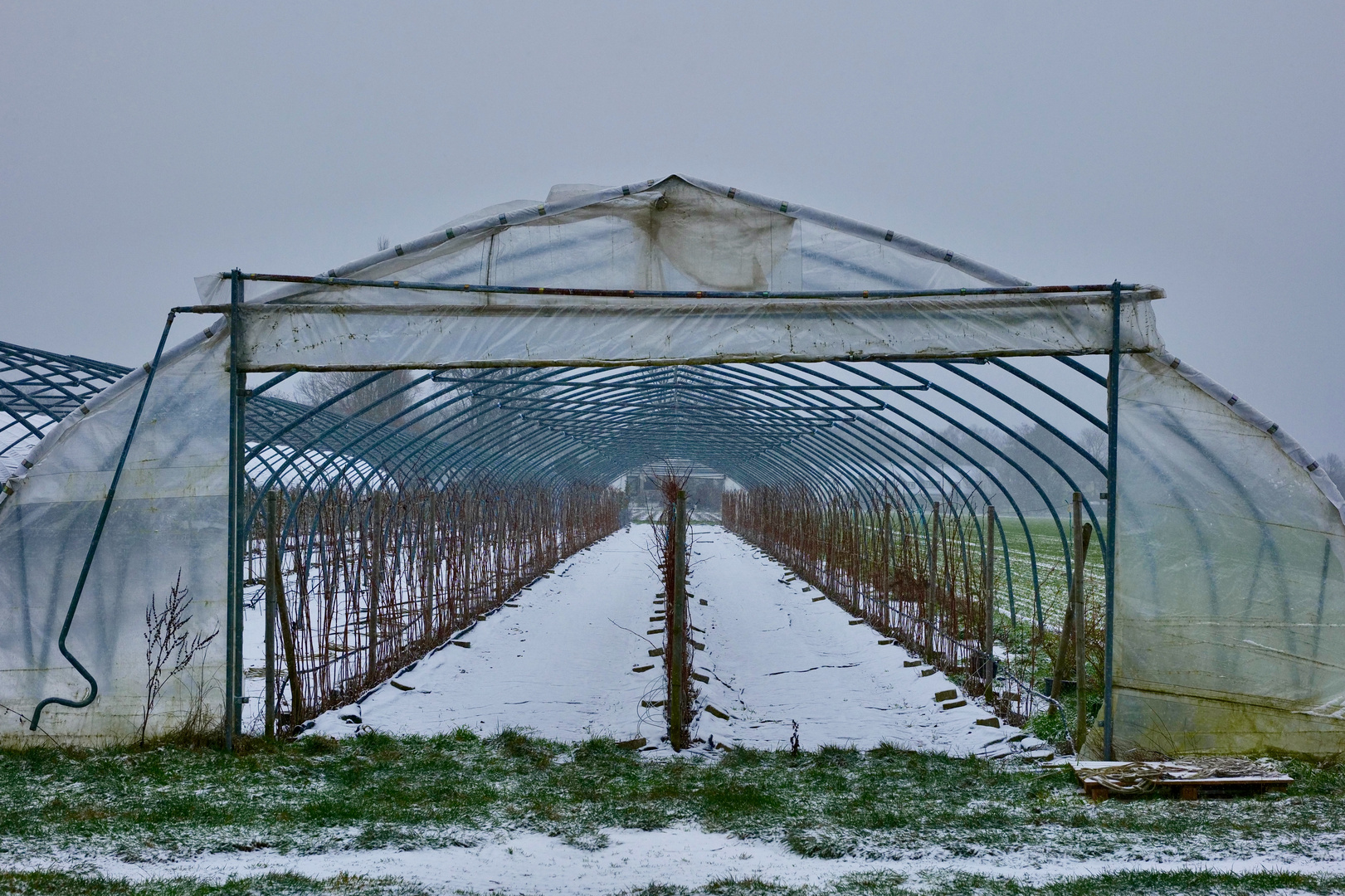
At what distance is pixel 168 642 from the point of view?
6305 millimetres

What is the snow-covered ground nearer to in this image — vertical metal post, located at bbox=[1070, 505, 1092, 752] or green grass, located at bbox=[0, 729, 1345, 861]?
green grass, located at bbox=[0, 729, 1345, 861]

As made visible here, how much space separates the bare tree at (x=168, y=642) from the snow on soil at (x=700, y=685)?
48.4 inches

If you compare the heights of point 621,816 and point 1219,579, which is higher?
point 1219,579

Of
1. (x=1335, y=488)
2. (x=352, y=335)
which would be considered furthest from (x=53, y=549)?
(x=1335, y=488)

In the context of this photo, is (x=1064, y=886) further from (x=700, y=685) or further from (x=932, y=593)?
(x=932, y=593)

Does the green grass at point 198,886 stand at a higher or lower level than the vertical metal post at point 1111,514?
lower

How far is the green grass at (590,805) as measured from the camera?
4.70 m

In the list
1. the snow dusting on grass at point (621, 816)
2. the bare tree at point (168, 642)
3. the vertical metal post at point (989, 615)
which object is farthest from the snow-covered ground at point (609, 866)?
the vertical metal post at point (989, 615)

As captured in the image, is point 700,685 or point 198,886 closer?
point 198,886

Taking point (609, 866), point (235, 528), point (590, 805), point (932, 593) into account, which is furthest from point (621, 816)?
point (932, 593)

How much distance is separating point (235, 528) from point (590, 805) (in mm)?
3041

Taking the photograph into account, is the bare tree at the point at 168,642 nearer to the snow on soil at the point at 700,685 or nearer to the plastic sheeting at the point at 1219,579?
the snow on soil at the point at 700,685

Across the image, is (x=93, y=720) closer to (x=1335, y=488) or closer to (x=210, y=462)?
(x=210, y=462)

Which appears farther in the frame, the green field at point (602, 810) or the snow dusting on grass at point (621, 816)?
the green field at point (602, 810)
